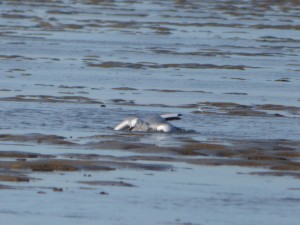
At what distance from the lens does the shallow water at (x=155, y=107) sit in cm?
1065

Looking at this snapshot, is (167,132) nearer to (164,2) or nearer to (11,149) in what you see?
(11,149)

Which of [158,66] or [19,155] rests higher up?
[19,155]

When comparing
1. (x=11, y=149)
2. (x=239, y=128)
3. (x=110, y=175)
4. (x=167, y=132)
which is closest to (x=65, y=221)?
(x=110, y=175)

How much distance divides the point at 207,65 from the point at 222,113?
29.0 ft

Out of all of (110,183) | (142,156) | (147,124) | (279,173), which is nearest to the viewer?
(110,183)

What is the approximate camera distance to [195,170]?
12.4 metres

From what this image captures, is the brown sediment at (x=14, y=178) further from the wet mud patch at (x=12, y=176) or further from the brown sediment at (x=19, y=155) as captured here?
the brown sediment at (x=19, y=155)

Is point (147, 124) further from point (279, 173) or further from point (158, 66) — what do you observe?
point (158, 66)

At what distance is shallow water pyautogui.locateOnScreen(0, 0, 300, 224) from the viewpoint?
1065 cm

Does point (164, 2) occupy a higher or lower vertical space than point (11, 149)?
lower

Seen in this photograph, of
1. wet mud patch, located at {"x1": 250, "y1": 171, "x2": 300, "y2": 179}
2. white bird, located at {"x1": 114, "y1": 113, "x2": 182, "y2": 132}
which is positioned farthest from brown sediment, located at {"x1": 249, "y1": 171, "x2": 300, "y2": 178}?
white bird, located at {"x1": 114, "y1": 113, "x2": 182, "y2": 132}

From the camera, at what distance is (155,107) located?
18953mm

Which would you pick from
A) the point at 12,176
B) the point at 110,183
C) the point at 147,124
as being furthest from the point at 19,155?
the point at 147,124

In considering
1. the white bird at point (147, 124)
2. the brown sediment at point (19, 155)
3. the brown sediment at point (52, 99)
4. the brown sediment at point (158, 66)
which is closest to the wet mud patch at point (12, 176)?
the brown sediment at point (19, 155)
